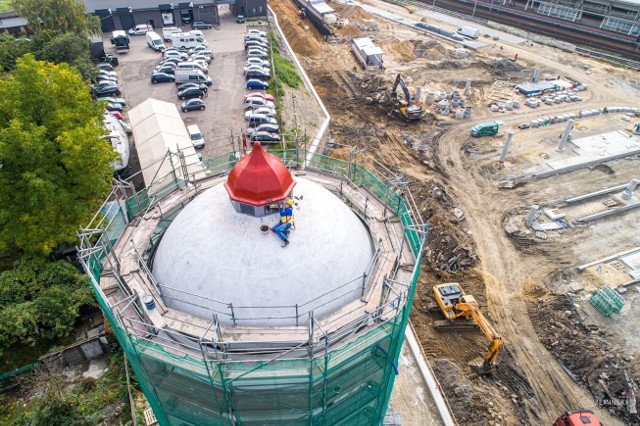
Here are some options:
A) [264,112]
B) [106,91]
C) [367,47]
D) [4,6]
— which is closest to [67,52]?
[106,91]

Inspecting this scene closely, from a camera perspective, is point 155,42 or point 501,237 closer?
point 501,237

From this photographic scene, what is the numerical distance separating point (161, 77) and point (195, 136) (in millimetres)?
20626

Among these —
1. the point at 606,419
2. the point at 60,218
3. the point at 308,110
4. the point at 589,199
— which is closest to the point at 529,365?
the point at 606,419

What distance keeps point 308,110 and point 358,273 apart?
47801 millimetres

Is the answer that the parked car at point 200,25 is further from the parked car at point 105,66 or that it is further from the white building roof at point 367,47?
the white building roof at point 367,47

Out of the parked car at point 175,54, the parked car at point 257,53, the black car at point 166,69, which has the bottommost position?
the black car at point 166,69

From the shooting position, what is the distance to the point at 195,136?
1913 inches

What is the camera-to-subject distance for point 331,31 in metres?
96.6

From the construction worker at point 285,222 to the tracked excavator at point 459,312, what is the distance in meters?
23.3

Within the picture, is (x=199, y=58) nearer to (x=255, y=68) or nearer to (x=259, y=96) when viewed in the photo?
(x=255, y=68)

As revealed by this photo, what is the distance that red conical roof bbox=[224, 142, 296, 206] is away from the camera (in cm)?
1545

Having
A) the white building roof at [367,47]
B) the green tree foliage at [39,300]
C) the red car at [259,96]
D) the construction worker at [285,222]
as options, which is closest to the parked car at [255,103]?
the red car at [259,96]

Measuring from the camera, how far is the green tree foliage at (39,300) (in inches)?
1136

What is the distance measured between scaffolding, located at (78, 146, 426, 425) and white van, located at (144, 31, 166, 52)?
64968 millimetres
